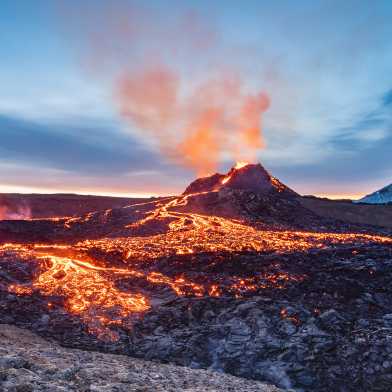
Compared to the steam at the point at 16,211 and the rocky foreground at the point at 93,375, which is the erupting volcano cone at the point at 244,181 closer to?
the steam at the point at 16,211

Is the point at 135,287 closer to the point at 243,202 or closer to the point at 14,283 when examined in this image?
the point at 14,283

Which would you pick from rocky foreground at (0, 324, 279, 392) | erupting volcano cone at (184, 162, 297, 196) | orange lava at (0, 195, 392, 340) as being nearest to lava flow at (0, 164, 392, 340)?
orange lava at (0, 195, 392, 340)

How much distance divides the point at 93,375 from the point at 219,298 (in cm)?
874

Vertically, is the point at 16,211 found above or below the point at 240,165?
below

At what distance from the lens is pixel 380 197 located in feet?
338

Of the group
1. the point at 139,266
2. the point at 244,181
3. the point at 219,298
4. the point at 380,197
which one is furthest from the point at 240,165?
the point at 380,197

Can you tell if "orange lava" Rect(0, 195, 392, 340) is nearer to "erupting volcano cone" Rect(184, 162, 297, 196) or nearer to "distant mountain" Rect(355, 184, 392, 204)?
"erupting volcano cone" Rect(184, 162, 297, 196)

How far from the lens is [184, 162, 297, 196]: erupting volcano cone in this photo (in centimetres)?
4768

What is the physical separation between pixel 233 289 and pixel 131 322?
4875 millimetres

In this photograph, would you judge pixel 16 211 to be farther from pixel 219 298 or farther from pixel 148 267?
pixel 219 298

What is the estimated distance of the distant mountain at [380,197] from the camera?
10121 centimetres

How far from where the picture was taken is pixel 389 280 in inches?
770

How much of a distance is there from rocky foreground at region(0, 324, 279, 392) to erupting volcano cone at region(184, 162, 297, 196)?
116ft

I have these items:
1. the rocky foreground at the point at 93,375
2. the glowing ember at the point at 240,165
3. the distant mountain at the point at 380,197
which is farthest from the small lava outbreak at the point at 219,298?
the distant mountain at the point at 380,197
